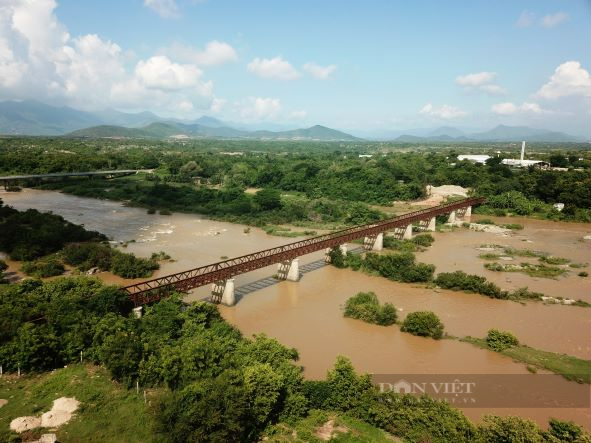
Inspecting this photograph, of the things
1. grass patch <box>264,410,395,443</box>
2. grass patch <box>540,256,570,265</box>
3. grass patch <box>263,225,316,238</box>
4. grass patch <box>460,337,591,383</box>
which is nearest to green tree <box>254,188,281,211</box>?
grass patch <box>263,225,316,238</box>

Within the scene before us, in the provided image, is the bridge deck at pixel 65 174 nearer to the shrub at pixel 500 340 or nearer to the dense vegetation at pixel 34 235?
the dense vegetation at pixel 34 235

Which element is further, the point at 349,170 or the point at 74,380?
the point at 349,170

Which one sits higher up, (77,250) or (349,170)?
(349,170)

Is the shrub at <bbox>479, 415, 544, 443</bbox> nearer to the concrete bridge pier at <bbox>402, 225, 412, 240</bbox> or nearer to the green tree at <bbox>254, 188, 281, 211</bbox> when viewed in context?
the concrete bridge pier at <bbox>402, 225, 412, 240</bbox>

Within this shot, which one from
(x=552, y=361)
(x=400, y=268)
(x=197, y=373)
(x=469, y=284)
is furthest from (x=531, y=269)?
(x=197, y=373)

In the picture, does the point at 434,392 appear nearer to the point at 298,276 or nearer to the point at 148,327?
the point at 148,327

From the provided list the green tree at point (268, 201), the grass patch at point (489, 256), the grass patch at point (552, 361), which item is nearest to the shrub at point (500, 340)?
the grass patch at point (552, 361)

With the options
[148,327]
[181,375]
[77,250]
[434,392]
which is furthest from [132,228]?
[434,392]
